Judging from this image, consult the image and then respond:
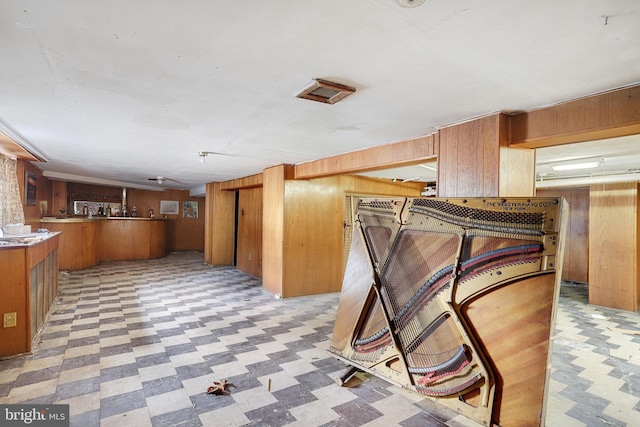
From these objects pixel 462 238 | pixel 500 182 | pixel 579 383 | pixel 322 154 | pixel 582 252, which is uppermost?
pixel 322 154

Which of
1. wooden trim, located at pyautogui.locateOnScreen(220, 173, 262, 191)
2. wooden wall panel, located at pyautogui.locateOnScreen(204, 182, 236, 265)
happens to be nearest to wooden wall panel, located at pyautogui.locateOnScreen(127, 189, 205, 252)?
wooden wall panel, located at pyautogui.locateOnScreen(204, 182, 236, 265)

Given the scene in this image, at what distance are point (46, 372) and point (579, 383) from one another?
4.82m

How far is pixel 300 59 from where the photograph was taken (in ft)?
6.12

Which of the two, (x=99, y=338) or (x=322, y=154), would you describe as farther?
(x=322, y=154)

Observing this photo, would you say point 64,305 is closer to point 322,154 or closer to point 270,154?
point 270,154

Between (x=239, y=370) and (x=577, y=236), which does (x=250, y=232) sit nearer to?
(x=239, y=370)

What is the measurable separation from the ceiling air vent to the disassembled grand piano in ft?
3.60

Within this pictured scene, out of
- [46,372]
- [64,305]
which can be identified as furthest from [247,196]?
[46,372]

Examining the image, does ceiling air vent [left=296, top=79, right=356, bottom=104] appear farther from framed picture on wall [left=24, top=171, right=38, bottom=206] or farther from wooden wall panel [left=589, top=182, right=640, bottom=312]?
framed picture on wall [left=24, top=171, right=38, bottom=206]

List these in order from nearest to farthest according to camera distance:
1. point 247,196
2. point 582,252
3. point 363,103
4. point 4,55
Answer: point 4,55, point 363,103, point 582,252, point 247,196

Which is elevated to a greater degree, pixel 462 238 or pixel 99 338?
pixel 462 238

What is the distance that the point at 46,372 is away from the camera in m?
2.90

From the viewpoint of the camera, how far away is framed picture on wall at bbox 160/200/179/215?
11.9 meters

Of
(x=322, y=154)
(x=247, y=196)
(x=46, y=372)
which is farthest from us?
(x=247, y=196)
